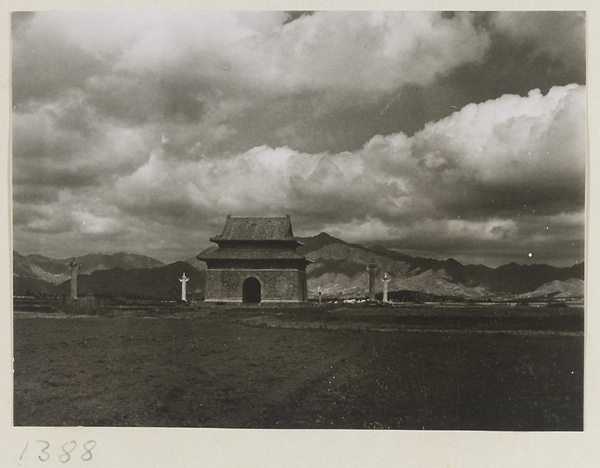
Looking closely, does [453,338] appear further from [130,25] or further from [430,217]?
[130,25]

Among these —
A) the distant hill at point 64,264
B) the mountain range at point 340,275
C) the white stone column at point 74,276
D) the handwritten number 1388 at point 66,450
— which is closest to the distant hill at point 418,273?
the mountain range at point 340,275

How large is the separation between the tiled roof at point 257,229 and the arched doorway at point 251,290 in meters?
1.58

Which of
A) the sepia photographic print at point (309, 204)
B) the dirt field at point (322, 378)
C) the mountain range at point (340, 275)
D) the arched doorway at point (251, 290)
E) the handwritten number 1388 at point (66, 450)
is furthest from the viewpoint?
the arched doorway at point (251, 290)

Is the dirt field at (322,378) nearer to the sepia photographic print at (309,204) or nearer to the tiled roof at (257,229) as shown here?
the sepia photographic print at (309,204)

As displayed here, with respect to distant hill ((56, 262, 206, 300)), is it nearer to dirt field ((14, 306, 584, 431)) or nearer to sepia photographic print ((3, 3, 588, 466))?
sepia photographic print ((3, 3, 588, 466))

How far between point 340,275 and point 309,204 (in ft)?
4.03

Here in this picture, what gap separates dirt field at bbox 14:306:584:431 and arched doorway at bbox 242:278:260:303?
2.38 meters

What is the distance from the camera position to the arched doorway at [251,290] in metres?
9.24

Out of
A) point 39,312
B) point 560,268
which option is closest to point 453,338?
point 560,268

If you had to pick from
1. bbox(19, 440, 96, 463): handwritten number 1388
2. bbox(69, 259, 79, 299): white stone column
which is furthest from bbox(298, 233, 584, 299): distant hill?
bbox(19, 440, 96, 463): handwritten number 1388

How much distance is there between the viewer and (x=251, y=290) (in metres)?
9.42

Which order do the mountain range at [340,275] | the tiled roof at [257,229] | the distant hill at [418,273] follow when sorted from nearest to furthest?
the mountain range at [340,275] < the distant hill at [418,273] < the tiled roof at [257,229]

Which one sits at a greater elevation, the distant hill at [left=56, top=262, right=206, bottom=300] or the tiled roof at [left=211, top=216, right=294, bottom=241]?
the tiled roof at [left=211, top=216, right=294, bottom=241]

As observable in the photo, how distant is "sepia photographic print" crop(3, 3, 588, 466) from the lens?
6.11 metres
